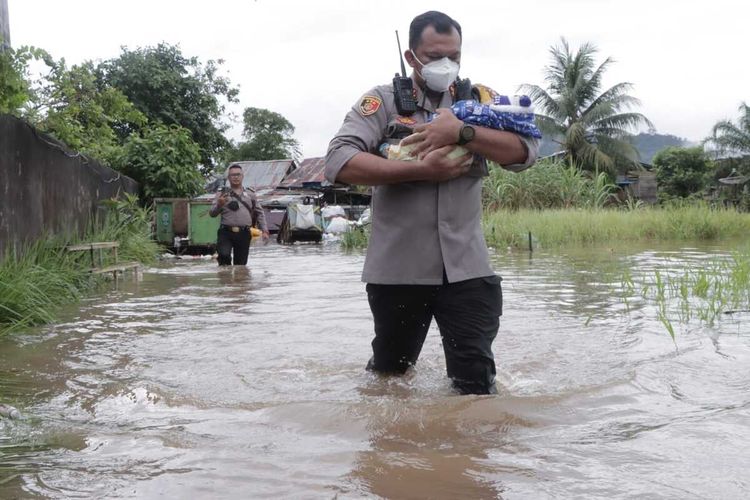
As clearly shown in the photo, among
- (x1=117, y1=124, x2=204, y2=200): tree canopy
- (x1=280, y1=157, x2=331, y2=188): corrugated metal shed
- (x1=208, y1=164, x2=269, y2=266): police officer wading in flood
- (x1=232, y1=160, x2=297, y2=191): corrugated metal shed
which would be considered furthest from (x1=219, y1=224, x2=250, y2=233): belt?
(x1=232, y1=160, x2=297, y2=191): corrugated metal shed

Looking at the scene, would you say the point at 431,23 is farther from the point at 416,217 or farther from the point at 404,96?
the point at 416,217

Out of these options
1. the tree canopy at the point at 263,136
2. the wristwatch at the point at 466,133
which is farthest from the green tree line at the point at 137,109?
the tree canopy at the point at 263,136

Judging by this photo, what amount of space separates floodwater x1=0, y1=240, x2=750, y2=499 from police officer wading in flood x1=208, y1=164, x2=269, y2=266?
418 centimetres

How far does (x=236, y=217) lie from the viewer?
1020 centimetres

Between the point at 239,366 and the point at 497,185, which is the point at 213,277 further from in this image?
the point at 497,185

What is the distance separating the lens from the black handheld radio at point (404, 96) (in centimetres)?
297

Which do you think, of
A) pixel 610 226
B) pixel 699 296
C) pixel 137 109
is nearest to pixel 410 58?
pixel 699 296

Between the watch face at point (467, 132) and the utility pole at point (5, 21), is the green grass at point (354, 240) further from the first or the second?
the watch face at point (467, 132)

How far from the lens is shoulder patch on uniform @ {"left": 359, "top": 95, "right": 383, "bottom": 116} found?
117 inches

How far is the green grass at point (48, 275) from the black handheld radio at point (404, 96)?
3.40 metres

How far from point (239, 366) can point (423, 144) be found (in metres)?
2.13

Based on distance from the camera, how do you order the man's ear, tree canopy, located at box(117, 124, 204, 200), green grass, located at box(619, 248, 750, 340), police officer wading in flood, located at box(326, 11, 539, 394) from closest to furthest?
police officer wading in flood, located at box(326, 11, 539, 394)
the man's ear
green grass, located at box(619, 248, 750, 340)
tree canopy, located at box(117, 124, 204, 200)

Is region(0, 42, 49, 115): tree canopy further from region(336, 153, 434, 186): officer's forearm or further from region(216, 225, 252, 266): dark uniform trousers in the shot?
region(336, 153, 434, 186): officer's forearm

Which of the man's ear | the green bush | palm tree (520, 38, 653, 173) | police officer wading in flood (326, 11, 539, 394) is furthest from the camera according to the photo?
palm tree (520, 38, 653, 173)
